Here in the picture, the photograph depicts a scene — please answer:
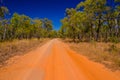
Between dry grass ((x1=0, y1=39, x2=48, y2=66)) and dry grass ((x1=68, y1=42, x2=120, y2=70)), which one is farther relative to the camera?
dry grass ((x1=0, y1=39, x2=48, y2=66))

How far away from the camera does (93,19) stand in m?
39.3

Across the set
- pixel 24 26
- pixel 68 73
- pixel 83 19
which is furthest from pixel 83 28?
pixel 68 73

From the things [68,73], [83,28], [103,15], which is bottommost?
[68,73]

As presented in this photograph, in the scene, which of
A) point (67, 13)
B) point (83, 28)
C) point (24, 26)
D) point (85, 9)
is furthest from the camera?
point (24, 26)

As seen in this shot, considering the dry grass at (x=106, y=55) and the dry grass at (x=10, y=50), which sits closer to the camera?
the dry grass at (x=106, y=55)

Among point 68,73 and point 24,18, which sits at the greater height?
point 24,18

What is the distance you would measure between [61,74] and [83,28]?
123ft

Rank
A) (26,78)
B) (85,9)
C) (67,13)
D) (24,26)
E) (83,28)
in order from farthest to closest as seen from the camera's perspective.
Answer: (24,26), (67,13), (83,28), (85,9), (26,78)

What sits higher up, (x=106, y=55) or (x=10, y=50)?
(x=10, y=50)

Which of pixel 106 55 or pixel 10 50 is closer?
pixel 106 55

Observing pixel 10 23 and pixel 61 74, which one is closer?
pixel 61 74

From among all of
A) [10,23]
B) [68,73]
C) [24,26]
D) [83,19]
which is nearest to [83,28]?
[83,19]

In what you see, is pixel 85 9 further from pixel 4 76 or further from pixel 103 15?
pixel 4 76

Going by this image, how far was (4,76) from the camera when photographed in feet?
25.8
